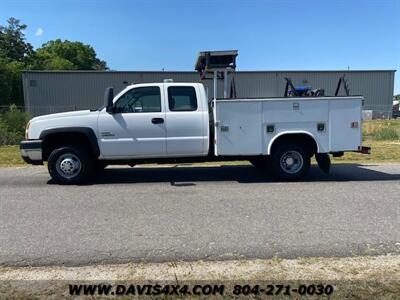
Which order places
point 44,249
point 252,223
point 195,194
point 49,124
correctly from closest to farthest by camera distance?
point 44,249
point 252,223
point 195,194
point 49,124

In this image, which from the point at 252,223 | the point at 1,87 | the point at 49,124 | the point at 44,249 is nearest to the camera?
the point at 44,249

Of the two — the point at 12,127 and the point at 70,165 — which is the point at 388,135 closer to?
the point at 70,165

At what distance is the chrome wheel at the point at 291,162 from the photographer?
913 centimetres

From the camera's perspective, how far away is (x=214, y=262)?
4566mm

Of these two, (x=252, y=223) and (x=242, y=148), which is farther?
(x=242, y=148)

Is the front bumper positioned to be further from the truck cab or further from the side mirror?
the side mirror

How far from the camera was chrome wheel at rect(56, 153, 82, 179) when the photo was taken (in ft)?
29.2

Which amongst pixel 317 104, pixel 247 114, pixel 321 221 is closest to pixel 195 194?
pixel 247 114

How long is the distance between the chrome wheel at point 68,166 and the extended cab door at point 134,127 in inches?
24.6

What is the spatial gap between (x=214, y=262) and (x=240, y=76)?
127 ft

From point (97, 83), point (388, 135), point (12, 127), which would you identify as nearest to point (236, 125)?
point (388, 135)

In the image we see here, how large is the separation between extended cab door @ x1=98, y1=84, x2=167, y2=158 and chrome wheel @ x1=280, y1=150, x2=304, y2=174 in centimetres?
250

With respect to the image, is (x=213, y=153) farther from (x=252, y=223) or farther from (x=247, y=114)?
(x=252, y=223)

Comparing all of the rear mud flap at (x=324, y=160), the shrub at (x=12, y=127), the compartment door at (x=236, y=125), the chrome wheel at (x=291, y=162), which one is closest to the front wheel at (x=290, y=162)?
the chrome wheel at (x=291, y=162)
